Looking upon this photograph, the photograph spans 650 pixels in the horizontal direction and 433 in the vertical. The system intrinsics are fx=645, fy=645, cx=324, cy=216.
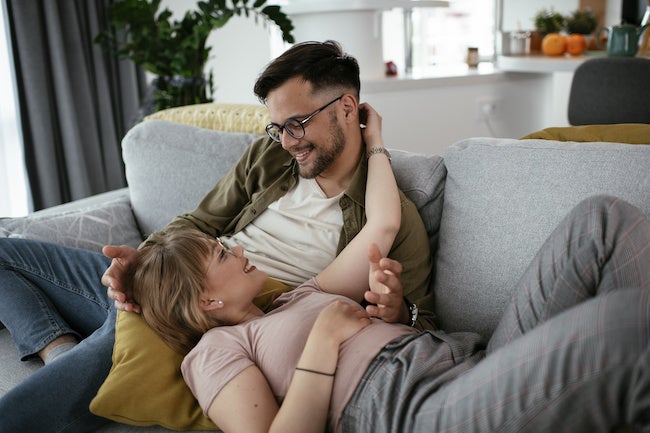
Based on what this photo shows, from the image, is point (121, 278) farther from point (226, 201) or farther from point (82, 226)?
point (82, 226)

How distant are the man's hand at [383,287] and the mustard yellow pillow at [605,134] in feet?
2.12

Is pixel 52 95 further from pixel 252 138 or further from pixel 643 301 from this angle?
pixel 643 301

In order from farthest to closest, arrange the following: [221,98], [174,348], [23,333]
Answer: [221,98], [23,333], [174,348]

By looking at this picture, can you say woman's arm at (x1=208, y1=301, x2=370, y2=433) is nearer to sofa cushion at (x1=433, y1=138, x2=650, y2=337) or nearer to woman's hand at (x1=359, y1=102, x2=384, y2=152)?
sofa cushion at (x1=433, y1=138, x2=650, y2=337)

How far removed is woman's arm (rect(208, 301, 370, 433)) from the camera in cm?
118

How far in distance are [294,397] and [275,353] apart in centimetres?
13

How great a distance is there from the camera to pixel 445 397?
1.09m

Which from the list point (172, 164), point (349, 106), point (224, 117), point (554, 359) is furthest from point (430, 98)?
point (554, 359)

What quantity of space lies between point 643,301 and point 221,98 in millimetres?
3638

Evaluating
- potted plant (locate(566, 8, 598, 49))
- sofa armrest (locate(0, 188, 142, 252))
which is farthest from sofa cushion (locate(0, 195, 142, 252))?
potted plant (locate(566, 8, 598, 49))

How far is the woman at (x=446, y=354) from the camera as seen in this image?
92 centimetres

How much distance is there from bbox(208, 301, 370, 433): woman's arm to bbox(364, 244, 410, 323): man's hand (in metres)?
0.11

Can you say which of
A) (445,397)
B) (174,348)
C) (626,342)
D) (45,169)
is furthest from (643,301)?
(45,169)

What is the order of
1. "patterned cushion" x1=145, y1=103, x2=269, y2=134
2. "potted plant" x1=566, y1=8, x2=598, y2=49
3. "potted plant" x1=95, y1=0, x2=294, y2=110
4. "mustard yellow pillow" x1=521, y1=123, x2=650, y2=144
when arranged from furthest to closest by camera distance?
"potted plant" x1=566, y1=8, x2=598, y2=49 < "potted plant" x1=95, y1=0, x2=294, y2=110 < "patterned cushion" x1=145, y1=103, x2=269, y2=134 < "mustard yellow pillow" x1=521, y1=123, x2=650, y2=144
